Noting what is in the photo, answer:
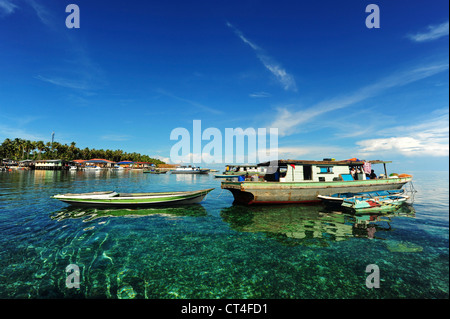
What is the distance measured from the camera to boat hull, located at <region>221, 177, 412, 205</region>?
1827cm

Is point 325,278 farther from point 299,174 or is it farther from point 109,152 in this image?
point 109,152

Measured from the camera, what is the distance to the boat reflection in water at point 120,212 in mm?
14789

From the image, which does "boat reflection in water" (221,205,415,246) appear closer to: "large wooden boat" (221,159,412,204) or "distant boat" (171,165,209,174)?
"large wooden boat" (221,159,412,204)

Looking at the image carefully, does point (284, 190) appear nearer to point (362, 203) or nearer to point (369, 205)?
point (362, 203)

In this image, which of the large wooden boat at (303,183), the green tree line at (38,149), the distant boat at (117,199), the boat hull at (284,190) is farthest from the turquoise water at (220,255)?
the green tree line at (38,149)

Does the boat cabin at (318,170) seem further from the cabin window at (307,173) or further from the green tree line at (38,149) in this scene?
the green tree line at (38,149)

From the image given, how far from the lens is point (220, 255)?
879 centimetres

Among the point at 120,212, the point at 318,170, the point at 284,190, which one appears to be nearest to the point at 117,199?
the point at 120,212

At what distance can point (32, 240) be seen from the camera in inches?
399

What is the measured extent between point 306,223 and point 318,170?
8.99 metres

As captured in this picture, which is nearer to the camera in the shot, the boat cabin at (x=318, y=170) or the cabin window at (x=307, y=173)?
the boat cabin at (x=318, y=170)

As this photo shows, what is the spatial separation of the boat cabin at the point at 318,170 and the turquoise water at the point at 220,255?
5.75 meters
